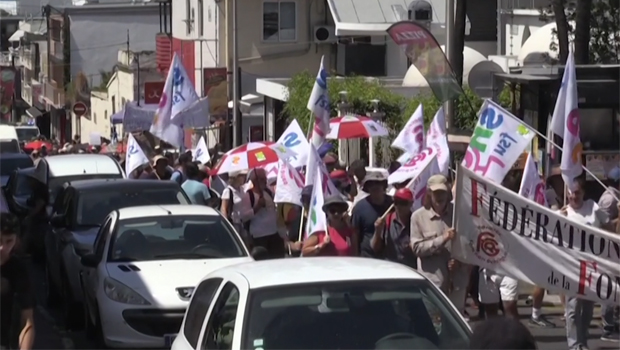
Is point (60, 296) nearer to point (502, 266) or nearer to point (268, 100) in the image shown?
point (502, 266)

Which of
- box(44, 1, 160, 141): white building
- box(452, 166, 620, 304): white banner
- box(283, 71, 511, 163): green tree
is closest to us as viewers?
box(452, 166, 620, 304): white banner

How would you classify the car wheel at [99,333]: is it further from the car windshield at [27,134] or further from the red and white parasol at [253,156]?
the car windshield at [27,134]

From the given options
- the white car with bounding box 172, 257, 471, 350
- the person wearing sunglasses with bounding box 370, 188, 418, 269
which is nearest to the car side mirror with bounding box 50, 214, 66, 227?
the person wearing sunglasses with bounding box 370, 188, 418, 269

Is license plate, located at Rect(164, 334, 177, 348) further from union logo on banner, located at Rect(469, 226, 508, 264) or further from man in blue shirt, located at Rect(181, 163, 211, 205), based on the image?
man in blue shirt, located at Rect(181, 163, 211, 205)

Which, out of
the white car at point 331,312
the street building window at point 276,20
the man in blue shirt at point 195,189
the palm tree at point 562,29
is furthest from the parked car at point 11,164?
the street building window at point 276,20

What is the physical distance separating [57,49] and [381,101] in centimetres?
5102

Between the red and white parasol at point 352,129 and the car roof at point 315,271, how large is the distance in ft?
40.2

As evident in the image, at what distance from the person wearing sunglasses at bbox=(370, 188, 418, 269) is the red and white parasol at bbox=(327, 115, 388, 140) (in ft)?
29.1

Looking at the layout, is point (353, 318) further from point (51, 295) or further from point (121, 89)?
point (121, 89)

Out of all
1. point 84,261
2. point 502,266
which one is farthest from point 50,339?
point 502,266

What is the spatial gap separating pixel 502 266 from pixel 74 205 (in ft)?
20.7

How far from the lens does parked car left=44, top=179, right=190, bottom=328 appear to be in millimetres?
13047

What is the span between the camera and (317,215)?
34.2 ft

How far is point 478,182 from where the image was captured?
8781 millimetres
